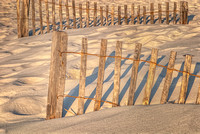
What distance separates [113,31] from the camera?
7.14m

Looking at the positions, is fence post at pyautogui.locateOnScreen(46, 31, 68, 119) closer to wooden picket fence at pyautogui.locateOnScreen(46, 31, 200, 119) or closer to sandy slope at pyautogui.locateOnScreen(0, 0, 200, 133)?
wooden picket fence at pyautogui.locateOnScreen(46, 31, 200, 119)

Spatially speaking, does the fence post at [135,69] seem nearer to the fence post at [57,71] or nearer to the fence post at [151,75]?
the fence post at [151,75]

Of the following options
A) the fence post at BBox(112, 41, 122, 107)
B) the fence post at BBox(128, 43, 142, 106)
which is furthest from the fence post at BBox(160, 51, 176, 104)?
the fence post at BBox(112, 41, 122, 107)

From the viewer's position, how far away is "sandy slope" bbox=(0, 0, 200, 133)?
272 centimetres

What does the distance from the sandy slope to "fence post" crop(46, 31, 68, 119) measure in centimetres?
20

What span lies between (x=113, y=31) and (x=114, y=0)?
7840 mm

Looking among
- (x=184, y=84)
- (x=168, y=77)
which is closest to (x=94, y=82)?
(x=168, y=77)

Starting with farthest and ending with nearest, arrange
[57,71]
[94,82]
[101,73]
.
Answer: [94,82] < [101,73] < [57,71]

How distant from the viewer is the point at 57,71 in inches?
119

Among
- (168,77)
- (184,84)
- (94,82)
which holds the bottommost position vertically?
(94,82)

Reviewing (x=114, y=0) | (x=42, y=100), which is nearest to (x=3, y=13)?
(x=114, y=0)

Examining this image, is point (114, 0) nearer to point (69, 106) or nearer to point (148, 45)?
point (148, 45)

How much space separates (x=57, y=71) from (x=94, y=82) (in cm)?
123

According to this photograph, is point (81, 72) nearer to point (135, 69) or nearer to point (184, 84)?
point (135, 69)
